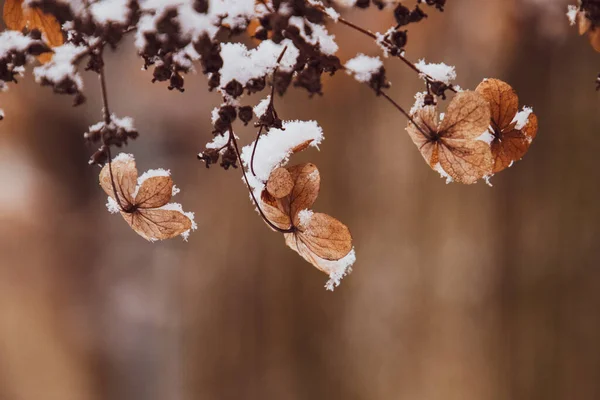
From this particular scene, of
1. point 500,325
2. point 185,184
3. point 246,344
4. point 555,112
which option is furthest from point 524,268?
point 185,184

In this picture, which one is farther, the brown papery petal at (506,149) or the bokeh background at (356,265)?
the bokeh background at (356,265)

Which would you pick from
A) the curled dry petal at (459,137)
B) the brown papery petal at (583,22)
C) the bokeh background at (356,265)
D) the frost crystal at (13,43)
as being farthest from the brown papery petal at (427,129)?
the bokeh background at (356,265)

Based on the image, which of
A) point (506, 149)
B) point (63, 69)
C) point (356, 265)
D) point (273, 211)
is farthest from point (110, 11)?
point (356, 265)

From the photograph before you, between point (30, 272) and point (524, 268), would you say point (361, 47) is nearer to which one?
point (524, 268)

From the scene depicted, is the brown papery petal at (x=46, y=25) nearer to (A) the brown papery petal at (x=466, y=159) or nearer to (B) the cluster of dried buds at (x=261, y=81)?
(B) the cluster of dried buds at (x=261, y=81)

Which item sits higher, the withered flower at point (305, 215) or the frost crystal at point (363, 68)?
the frost crystal at point (363, 68)
